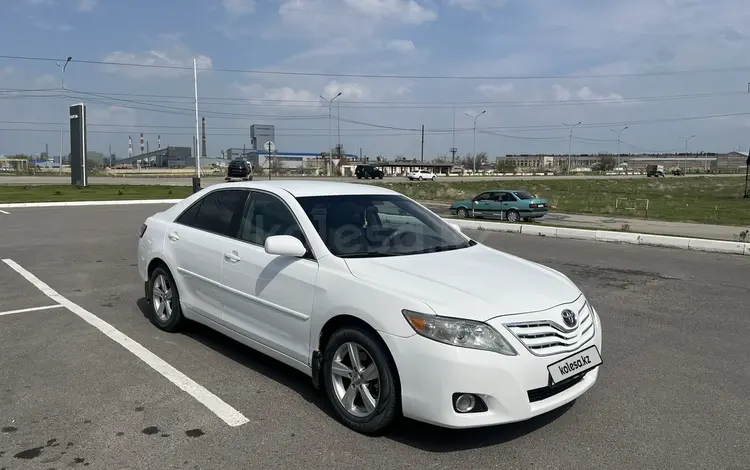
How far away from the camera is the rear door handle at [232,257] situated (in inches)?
188

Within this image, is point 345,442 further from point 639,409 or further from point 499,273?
point 639,409

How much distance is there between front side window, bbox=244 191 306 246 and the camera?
4582 millimetres

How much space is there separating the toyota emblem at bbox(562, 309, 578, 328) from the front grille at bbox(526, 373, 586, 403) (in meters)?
0.32

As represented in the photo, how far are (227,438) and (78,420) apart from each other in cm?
105

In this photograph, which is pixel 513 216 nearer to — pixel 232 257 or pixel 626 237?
pixel 626 237

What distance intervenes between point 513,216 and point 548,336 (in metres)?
21.1

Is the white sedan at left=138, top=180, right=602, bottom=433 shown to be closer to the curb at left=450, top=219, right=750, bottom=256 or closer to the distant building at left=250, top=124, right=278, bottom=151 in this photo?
the curb at left=450, top=219, right=750, bottom=256

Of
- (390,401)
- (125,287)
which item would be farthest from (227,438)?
(125,287)

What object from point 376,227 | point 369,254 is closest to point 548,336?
point 369,254

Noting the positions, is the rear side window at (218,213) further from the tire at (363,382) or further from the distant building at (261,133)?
the distant building at (261,133)

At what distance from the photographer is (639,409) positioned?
4227 millimetres

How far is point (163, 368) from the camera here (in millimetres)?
4902

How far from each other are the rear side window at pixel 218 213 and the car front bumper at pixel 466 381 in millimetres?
2206

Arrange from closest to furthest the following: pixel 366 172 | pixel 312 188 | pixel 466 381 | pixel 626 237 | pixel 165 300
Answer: pixel 466 381 → pixel 312 188 → pixel 165 300 → pixel 626 237 → pixel 366 172
